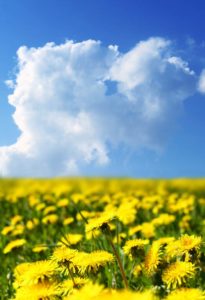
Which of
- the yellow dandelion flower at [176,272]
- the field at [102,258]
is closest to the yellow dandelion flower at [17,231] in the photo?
the field at [102,258]

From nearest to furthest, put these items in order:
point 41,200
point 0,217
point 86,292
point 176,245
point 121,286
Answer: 1. point 86,292
2. point 176,245
3. point 121,286
4. point 0,217
5. point 41,200

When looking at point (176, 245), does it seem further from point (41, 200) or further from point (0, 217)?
point (41, 200)

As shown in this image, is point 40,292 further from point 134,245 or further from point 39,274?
point 134,245

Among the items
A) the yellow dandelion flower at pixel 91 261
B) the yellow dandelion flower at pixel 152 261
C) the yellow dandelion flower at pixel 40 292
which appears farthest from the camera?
the yellow dandelion flower at pixel 152 261

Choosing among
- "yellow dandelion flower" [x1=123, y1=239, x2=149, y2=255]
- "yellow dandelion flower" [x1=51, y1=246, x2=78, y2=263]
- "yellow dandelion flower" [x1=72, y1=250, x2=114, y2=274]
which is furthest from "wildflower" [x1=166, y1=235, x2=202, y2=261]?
"yellow dandelion flower" [x1=51, y1=246, x2=78, y2=263]

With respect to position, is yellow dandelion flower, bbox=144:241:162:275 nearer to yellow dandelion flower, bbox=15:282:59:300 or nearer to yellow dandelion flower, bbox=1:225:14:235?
yellow dandelion flower, bbox=15:282:59:300

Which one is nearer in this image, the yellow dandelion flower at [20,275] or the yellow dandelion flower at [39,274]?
the yellow dandelion flower at [39,274]

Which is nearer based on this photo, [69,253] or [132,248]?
[69,253]

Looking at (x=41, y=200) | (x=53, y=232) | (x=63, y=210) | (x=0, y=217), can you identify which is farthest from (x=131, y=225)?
(x=41, y=200)

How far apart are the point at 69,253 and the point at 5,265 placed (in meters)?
2.47

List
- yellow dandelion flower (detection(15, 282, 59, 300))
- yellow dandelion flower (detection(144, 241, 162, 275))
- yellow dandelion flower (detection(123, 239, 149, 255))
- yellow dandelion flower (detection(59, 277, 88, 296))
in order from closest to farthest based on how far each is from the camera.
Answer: yellow dandelion flower (detection(15, 282, 59, 300)) → yellow dandelion flower (detection(59, 277, 88, 296)) → yellow dandelion flower (detection(144, 241, 162, 275)) → yellow dandelion flower (detection(123, 239, 149, 255))

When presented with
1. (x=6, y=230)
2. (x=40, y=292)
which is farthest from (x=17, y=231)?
(x=40, y=292)

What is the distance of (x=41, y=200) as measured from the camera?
8023 mm

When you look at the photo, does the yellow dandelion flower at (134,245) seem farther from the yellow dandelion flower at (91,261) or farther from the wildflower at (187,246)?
the yellow dandelion flower at (91,261)
